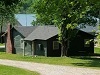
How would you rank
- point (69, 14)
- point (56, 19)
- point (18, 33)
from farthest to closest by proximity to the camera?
point (18, 33), point (56, 19), point (69, 14)

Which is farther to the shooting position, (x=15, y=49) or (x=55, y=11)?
(x=15, y=49)

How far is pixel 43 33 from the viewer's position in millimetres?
46000

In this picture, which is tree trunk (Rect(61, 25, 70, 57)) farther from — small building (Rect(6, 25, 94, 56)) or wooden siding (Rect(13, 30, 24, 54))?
wooden siding (Rect(13, 30, 24, 54))

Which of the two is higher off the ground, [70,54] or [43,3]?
[43,3]

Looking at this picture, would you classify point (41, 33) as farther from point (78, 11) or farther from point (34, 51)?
point (78, 11)

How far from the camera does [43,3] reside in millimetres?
39094

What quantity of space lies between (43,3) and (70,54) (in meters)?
11.3

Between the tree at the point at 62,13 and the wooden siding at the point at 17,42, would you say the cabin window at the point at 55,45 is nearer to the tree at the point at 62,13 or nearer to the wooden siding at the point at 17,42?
the tree at the point at 62,13

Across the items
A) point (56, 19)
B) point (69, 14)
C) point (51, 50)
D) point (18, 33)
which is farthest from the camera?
point (18, 33)

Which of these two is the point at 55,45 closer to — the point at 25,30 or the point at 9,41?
the point at 25,30

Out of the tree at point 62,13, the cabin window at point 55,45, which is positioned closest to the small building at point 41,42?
the cabin window at point 55,45

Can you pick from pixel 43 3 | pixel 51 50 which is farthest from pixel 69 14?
pixel 51 50

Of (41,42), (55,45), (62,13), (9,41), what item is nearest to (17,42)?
(9,41)

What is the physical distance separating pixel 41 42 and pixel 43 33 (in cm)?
182
